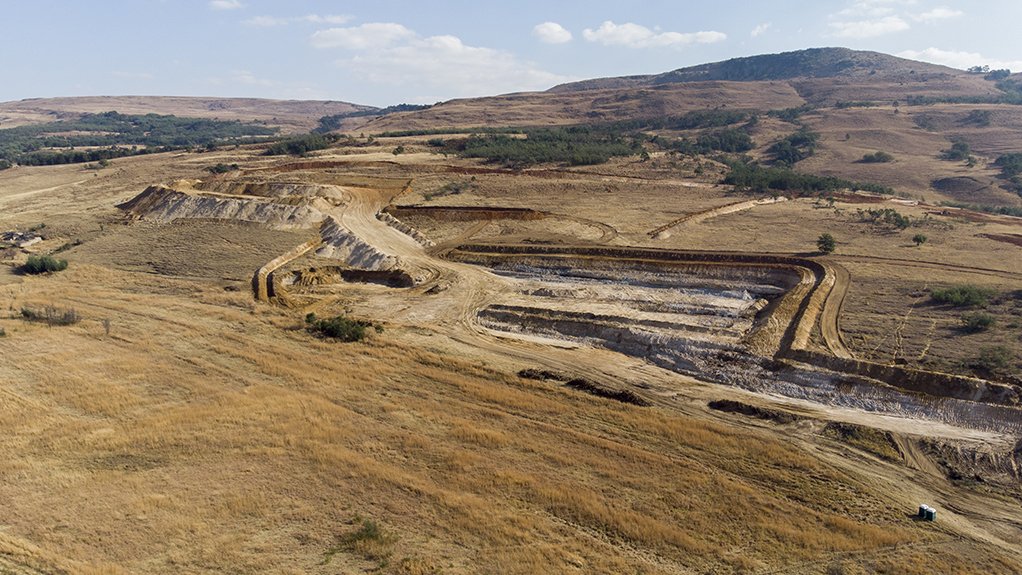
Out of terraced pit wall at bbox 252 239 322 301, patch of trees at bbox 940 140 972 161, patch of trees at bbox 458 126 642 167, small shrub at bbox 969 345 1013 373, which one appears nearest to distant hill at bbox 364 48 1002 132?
patch of trees at bbox 458 126 642 167

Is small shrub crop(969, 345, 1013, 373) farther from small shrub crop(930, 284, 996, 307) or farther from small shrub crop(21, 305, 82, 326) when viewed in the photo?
small shrub crop(21, 305, 82, 326)

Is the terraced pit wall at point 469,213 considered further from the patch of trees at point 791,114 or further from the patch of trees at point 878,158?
the patch of trees at point 791,114

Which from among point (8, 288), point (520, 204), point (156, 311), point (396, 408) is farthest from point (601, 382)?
point (8, 288)

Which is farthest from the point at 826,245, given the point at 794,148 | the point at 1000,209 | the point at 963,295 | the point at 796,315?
the point at 794,148

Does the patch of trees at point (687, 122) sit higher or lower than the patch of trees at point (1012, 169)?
higher

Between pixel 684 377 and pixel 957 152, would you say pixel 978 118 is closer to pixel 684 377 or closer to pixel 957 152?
pixel 957 152

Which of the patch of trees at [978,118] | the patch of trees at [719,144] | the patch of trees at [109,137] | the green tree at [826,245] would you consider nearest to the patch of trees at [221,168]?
the patch of trees at [109,137]
